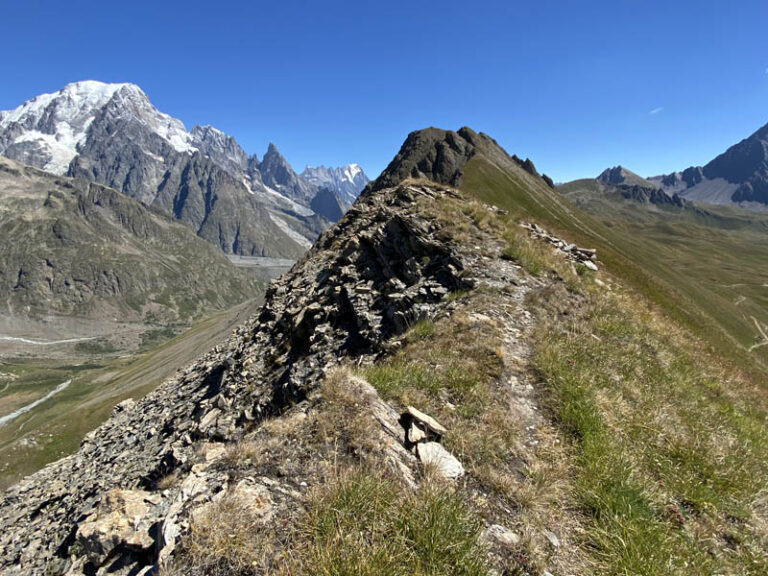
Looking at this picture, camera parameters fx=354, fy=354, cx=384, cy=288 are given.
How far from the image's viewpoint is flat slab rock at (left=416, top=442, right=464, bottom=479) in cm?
642

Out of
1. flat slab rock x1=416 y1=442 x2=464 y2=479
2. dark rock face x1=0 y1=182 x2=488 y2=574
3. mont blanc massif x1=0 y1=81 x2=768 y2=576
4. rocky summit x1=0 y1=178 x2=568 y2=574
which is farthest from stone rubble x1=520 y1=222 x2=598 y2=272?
flat slab rock x1=416 y1=442 x2=464 y2=479

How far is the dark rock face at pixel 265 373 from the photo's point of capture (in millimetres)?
15062

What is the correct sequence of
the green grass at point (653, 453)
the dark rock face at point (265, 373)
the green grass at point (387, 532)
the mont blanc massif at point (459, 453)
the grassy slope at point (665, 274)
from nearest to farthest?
the green grass at point (387, 532) → the mont blanc massif at point (459, 453) → the green grass at point (653, 453) → the dark rock face at point (265, 373) → the grassy slope at point (665, 274)

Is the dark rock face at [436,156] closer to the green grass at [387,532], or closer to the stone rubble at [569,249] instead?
the stone rubble at [569,249]

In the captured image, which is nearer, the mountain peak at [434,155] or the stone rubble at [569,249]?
the stone rubble at [569,249]

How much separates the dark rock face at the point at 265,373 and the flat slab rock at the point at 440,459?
5.06m

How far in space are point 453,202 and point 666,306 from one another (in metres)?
31.6

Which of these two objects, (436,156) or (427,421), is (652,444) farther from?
(436,156)

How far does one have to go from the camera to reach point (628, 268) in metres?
46.8

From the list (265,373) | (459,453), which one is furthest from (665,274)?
(459,453)

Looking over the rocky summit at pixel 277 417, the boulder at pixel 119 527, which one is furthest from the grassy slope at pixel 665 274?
the boulder at pixel 119 527

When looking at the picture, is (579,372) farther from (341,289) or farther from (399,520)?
(341,289)

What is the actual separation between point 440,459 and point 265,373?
1570 cm

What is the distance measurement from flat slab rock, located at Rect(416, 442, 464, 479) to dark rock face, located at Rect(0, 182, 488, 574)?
506 centimetres
